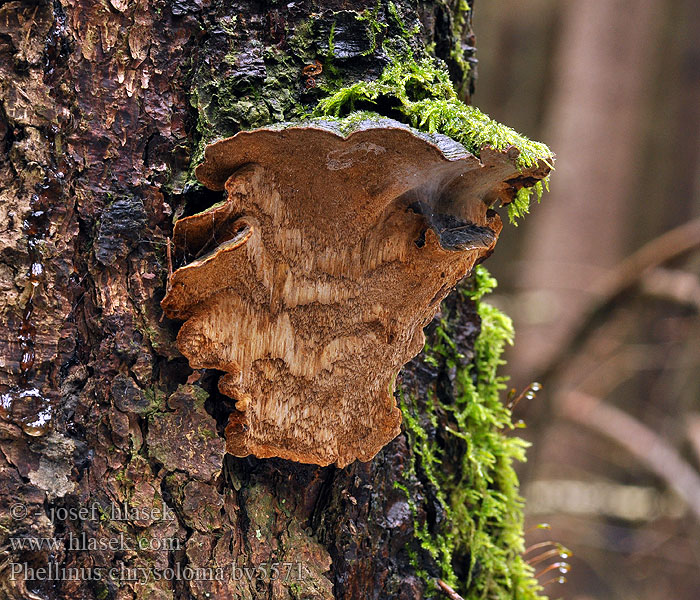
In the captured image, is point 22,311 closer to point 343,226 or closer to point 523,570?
point 343,226

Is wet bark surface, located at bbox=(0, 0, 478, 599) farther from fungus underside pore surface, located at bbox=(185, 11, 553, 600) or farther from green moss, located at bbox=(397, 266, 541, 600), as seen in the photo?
green moss, located at bbox=(397, 266, 541, 600)

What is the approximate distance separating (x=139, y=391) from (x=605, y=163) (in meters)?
7.50

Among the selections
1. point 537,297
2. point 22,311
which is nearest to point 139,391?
point 22,311

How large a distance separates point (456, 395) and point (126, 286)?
2.94 ft

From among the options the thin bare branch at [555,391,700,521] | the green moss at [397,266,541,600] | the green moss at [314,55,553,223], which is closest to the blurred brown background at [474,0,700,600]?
the thin bare branch at [555,391,700,521]

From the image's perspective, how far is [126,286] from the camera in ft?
3.86

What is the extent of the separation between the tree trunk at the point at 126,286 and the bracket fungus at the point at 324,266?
0.12 meters

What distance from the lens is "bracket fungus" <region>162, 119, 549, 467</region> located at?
3.33 feet

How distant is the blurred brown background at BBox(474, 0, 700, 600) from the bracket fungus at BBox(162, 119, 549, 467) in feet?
12.9

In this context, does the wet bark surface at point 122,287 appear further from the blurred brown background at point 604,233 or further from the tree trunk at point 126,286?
the blurred brown background at point 604,233

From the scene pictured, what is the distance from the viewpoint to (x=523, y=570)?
5.95 ft

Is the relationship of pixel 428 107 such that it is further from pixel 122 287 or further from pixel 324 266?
pixel 122 287

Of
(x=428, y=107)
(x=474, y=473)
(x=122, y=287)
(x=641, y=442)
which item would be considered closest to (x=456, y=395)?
(x=474, y=473)

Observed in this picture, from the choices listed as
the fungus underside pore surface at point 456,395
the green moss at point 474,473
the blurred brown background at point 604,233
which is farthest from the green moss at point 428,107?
the blurred brown background at point 604,233
